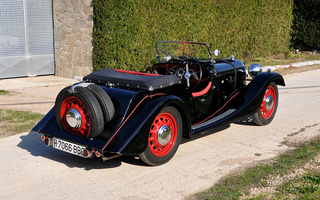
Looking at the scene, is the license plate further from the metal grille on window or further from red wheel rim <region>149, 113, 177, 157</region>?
the metal grille on window

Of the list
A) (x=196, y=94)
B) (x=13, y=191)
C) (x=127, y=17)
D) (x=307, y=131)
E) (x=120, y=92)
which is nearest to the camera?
(x=13, y=191)

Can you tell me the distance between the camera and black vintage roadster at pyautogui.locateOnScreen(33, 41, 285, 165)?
4.68 metres

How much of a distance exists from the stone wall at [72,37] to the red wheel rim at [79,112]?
6334 mm

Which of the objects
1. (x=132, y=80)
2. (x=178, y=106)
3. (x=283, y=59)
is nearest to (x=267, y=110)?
(x=178, y=106)

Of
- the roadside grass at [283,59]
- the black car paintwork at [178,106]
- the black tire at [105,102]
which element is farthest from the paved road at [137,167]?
the roadside grass at [283,59]

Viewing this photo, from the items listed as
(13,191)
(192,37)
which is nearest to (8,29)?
(192,37)

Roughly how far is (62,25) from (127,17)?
205cm

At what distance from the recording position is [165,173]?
15.9ft

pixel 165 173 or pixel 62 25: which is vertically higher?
pixel 62 25

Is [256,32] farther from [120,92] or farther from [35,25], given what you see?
[120,92]

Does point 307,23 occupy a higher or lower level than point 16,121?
higher

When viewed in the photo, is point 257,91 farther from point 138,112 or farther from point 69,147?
point 69,147

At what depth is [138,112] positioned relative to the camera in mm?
4836

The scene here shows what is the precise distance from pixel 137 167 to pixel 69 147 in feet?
2.83
